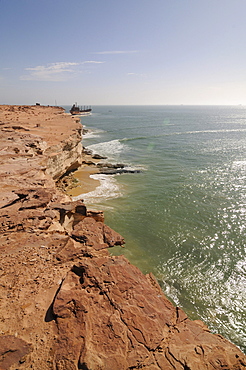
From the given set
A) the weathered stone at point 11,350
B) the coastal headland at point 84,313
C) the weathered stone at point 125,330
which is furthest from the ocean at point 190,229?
the weathered stone at point 11,350

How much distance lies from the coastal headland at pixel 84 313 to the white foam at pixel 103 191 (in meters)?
9.59

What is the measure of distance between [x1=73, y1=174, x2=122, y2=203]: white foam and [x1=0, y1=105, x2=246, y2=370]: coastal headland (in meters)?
9.59

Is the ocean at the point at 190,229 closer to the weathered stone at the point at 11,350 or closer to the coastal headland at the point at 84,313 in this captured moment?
the coastal headland at the point at 84,313

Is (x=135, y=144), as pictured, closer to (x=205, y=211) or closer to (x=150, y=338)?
(x=205, y=211)

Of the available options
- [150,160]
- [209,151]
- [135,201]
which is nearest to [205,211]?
[135,201]

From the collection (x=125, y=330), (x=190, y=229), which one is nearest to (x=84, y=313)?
(x=125, y=330)

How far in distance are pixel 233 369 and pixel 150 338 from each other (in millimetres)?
1451

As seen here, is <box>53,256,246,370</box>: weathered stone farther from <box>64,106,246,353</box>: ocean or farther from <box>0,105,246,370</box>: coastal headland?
<box>64,106,246,353</box>: ocean

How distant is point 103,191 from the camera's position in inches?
696

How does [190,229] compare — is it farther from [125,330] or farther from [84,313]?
[84,313]

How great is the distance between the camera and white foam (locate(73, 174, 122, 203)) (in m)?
16.1

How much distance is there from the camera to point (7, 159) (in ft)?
38.2

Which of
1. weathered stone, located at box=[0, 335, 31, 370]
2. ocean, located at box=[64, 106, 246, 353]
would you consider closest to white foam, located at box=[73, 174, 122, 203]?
ocean, located at box=[64, 106, 246, 353]

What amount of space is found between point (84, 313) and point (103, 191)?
14.0 metres
